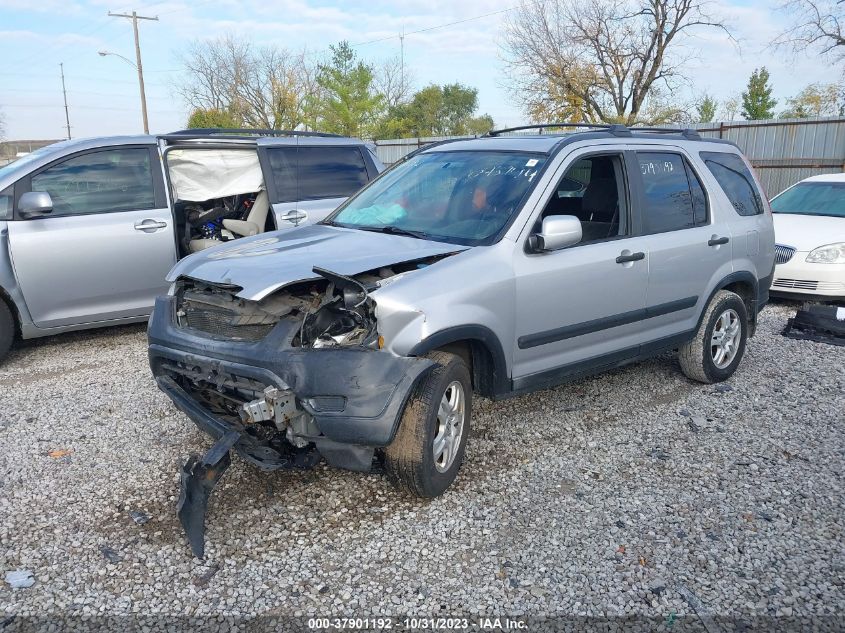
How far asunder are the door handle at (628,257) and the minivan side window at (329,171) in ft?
12.4

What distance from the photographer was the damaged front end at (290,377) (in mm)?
3182

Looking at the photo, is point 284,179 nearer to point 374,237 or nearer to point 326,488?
point 374,237

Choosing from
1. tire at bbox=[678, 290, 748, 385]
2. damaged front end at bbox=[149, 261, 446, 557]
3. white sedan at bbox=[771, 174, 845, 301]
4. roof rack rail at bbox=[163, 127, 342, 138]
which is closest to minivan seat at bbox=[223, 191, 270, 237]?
roof rack rail at bbox=[163, 127, 342, 138]

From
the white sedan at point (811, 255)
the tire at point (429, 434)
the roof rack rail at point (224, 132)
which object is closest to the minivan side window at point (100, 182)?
the roof rack rail at point (224, 132)

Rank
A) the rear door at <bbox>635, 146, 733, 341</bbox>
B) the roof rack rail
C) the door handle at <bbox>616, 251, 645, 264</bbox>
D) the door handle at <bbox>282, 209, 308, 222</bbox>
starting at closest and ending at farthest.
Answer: the door handle at <bbox>616, 251, 645, 264</bbox> → the rear door at <bbox>635, 146, 733, 341</bbox> → the roof rack rail → the door handle at <bbox>282, 209, 308, 222</bbox>

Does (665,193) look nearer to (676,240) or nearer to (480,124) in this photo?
(676,240)

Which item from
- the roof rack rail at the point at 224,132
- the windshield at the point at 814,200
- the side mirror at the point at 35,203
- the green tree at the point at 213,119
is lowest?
the windshield at the point at 814,200

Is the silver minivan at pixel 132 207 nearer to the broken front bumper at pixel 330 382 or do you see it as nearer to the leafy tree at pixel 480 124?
the broken front bumper at pixel 330 382

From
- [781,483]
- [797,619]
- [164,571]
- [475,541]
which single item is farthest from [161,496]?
[781,483]

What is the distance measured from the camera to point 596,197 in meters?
5.08

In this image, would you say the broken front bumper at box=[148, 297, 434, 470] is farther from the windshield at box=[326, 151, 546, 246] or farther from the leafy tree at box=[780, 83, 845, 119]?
→ the leafy tree at box=[780, 83, 845, 119]

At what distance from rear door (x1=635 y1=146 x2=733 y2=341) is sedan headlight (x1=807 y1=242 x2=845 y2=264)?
361cm

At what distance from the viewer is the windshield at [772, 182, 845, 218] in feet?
31.0

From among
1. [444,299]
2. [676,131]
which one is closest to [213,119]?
[676,131]
